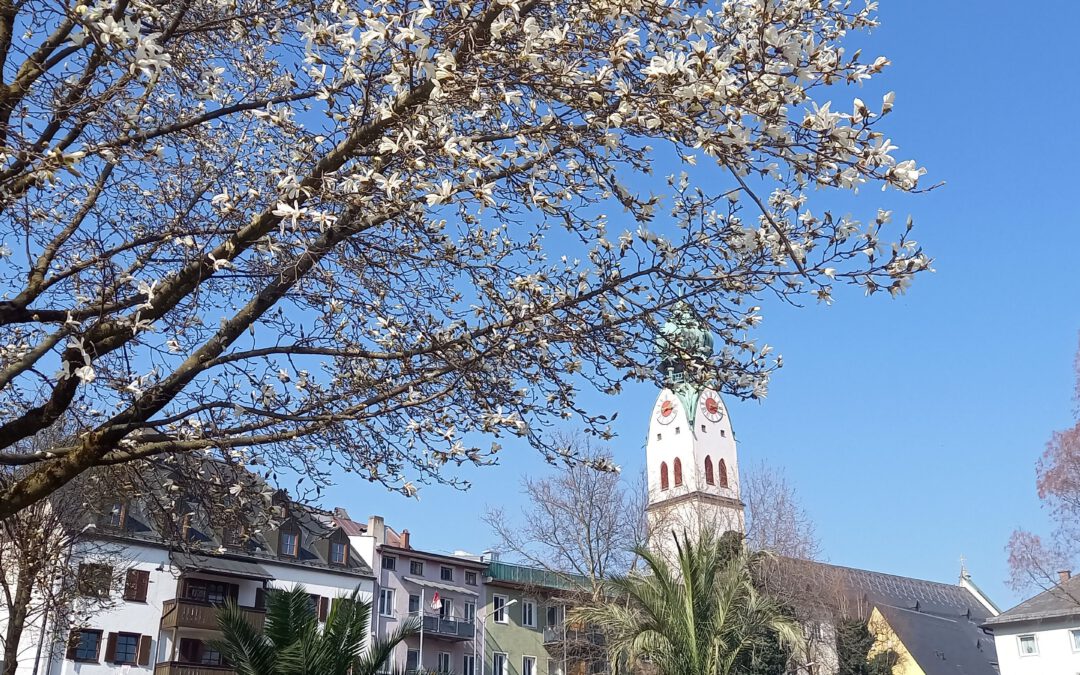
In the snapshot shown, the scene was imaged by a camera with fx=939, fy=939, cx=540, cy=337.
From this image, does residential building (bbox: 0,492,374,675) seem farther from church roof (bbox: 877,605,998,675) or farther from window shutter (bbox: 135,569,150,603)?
church roof (bbox: 877,605,998,675)

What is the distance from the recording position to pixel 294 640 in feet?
34.9

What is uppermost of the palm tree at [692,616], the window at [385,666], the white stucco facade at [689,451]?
the white stucco facade at [689,451]

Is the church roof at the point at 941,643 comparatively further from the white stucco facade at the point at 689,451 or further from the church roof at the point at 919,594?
the white stucco facade at the point at 689,451

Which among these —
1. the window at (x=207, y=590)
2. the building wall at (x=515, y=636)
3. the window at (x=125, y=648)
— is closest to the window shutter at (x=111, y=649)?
the window at (x=125, y=648)

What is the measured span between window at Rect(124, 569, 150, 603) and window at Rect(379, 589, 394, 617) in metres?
Answer: 11.1

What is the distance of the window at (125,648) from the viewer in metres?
31.5

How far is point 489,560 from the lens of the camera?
155ft

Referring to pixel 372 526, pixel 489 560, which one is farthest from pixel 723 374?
pixel 489 560

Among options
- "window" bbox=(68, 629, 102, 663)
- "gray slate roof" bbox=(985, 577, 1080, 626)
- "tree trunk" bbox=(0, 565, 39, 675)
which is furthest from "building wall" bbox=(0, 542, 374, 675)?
"gray slate roof" bbox=(985, 577, 1080, 626)

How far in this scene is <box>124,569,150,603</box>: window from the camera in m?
32.3

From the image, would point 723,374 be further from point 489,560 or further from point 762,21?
point 489,560

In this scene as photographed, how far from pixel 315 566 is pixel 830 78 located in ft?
122

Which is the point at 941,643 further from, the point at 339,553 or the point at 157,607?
the point at 157,607

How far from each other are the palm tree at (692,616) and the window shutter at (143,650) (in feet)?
72.4
